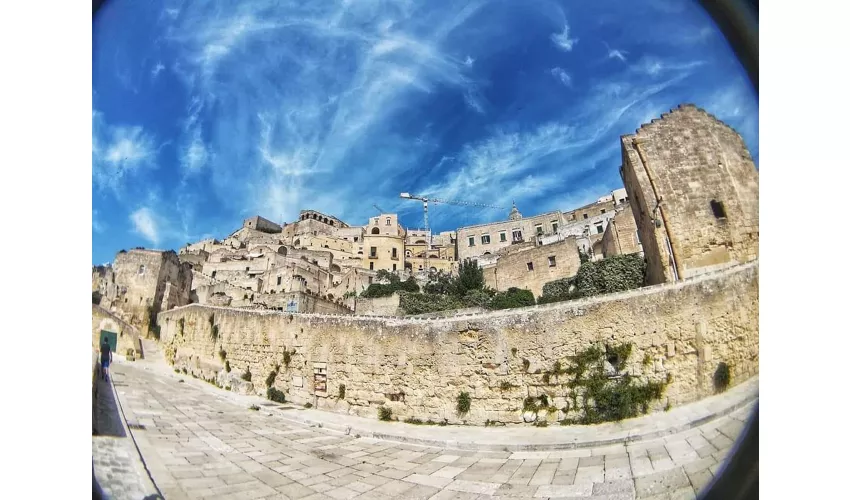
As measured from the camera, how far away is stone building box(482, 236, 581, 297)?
13.4 metres

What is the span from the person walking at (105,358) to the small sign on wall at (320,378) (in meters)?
5.58

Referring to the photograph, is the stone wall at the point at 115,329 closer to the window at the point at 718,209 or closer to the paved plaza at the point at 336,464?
the paved plaza at the point at 336,464

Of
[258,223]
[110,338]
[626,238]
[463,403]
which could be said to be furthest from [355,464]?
[626,238]

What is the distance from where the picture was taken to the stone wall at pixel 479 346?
1.98m

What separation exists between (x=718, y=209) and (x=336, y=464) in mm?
3314

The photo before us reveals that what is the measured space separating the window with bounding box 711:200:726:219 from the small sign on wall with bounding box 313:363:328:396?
7.91m

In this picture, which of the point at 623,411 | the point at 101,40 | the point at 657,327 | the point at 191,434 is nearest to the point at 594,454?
the point at 623,411

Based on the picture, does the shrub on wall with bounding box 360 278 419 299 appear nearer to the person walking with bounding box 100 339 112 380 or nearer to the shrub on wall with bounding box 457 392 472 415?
the shrub on wall with bounding box 457 392 472 415

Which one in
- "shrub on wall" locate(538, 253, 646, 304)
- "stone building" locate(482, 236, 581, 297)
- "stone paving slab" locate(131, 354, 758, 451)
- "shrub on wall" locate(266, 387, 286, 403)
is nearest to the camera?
"stone paving slab" locate(131, 354, 758, 451)

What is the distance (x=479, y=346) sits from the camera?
6.70 meters

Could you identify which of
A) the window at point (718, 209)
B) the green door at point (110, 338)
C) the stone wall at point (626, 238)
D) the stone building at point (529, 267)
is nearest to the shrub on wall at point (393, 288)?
the stone building at point (529, 267)

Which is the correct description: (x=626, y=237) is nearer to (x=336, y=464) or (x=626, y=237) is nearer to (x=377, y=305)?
(x=336, y=464)

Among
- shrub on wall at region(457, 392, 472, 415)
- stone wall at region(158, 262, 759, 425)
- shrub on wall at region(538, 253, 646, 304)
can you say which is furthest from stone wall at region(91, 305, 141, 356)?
shrub on wall at region(457, 392, 472, 415)
